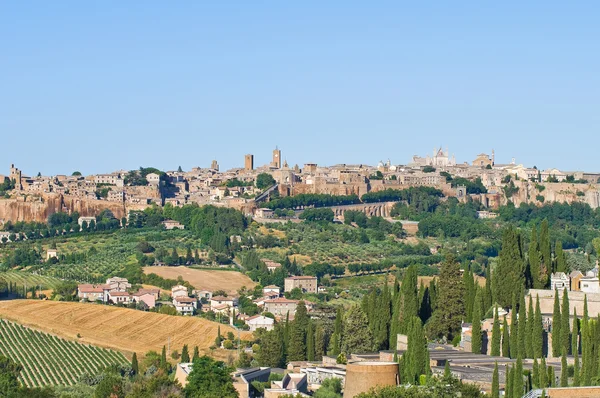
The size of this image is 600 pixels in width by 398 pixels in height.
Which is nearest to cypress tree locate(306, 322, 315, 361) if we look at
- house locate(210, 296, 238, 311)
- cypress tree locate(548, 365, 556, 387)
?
cypress tree locate(548, 365, 556, 387)

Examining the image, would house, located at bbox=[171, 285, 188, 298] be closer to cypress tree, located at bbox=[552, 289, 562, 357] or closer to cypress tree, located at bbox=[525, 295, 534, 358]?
cypress tree, located at bbox=[525, 295, 534, 358]

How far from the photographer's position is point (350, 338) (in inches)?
1876

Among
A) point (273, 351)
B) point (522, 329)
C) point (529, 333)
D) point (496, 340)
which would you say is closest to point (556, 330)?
point (529, 333)

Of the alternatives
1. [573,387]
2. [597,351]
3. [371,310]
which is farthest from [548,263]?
[573,387]

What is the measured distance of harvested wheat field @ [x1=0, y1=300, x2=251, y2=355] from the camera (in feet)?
228

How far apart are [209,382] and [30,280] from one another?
52.2 meters

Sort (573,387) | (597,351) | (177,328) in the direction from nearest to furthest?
1. (573,387)
2. (597,351)
3. (177,328)

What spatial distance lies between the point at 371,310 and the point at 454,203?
81242mm

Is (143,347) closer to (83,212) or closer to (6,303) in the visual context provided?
(6,303)

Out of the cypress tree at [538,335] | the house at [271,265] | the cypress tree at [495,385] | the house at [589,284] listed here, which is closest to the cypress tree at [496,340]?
the cypress tree at [538,335]

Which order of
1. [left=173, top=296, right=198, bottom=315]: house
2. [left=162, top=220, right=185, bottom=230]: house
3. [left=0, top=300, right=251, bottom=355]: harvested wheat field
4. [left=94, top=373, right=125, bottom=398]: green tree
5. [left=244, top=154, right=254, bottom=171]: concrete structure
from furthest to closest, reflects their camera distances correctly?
1. [left=244, top=154, right=254, bottom=171]: concrete structure
2. [left=162, top=220, right=185, bottom=230]: house
3. [left=173, top=296, right=198, bottom=315]: house
4. [left=0, top=300, right=251, bottom=355]: harvested wheat field
5. [left=94, top=373, right=125, bottom=398]: green tree

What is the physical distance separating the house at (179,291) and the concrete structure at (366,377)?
5075 cm

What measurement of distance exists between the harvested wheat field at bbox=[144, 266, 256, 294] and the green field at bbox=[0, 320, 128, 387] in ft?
59.1

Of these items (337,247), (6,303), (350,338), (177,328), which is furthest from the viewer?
(337,247)
